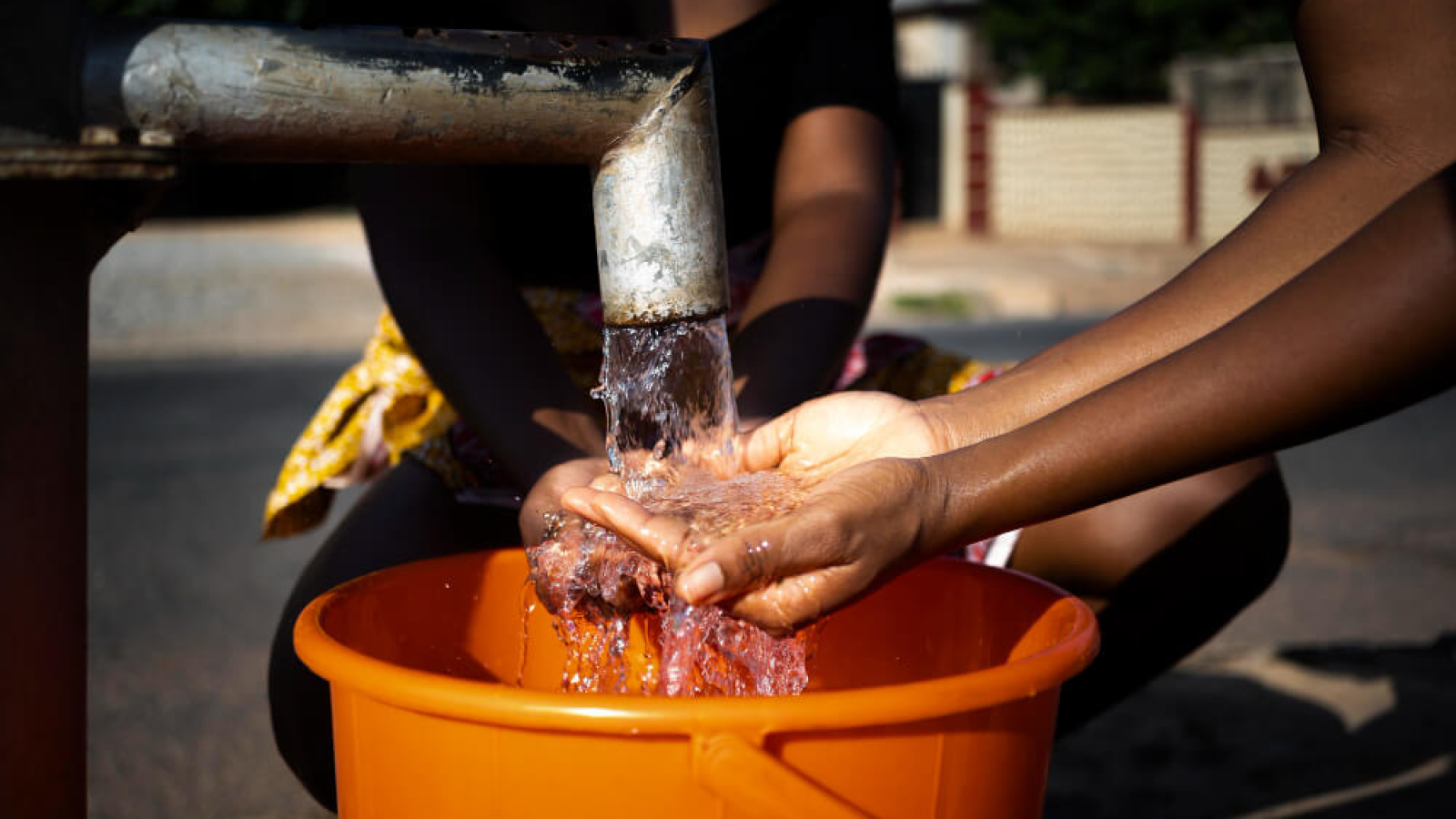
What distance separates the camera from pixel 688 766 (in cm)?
88

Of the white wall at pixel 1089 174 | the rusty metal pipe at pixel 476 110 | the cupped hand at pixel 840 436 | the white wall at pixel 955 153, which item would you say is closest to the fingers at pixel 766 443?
the cupped hand at pixel 840 436

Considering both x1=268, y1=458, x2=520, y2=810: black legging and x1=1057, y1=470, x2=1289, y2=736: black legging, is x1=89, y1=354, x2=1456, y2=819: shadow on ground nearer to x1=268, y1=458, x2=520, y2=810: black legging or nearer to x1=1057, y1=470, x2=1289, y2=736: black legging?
x1=1057, y1=470, x2=1289, y2=736: black legging

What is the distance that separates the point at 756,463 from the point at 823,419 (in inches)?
3.3

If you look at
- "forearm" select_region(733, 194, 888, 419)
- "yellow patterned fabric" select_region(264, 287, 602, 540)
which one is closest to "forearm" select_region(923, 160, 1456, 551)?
"forearm" select_region(733, 194, 888, 419)

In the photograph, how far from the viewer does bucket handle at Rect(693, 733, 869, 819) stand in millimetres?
844

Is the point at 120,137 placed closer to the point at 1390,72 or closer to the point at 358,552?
the point at 358,552

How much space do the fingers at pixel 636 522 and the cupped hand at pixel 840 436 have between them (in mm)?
230

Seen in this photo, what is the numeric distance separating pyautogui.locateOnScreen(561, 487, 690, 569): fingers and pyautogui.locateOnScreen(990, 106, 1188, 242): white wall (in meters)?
13.5

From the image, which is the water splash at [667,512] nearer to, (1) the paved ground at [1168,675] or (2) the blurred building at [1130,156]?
(1) the paved ground at [1168,675]

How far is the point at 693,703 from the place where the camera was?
33.7 inches

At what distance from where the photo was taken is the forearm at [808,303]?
155 centimetres

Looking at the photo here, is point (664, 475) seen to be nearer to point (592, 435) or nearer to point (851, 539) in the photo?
point (592, 435)

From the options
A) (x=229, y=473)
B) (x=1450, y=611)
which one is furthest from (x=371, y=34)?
(x=229, y=473)

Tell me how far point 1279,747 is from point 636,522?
5.01 feet
